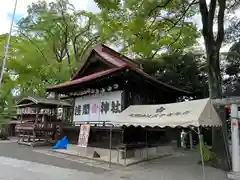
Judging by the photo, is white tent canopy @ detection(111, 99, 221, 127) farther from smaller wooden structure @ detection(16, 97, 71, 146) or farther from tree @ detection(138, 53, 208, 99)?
tree @ detection(138, 53, 208, 99)

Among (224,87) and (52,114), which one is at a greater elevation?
(224,87)

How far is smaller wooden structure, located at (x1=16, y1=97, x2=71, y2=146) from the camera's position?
14.0 m

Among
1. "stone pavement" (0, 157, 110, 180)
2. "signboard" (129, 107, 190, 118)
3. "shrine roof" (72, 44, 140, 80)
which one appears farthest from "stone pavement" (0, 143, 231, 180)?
"shrine roof" (72, 44, 140, 80)

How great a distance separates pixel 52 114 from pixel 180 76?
9928mm

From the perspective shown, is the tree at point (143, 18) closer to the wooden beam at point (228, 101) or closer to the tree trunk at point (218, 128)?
the tree trunk at point (218, 128)

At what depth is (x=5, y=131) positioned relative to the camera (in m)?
18.8

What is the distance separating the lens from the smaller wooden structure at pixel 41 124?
1400 centimetres

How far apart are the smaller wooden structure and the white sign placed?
304cm

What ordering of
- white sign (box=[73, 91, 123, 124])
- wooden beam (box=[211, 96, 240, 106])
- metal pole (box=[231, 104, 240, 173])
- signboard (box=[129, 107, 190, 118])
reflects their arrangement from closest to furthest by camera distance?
1. signboard (box=[129, 107, 190, 118])
2. metal pole (box=[231, 104, 240, 173])
3. wooden beam (box=[211, 96, 240, 106])
4. white sign (box=[73, 91, 123, 124])

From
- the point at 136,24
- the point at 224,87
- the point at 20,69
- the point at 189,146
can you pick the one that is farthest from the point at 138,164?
the point at 20,69

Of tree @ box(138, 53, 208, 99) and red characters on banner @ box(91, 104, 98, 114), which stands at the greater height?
tree @ box(138, 53, 208, 99)

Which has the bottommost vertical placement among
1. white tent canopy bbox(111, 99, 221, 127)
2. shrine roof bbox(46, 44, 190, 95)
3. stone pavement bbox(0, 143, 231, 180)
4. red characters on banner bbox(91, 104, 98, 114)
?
stone pavement bbox(0, 143, 231, 180)

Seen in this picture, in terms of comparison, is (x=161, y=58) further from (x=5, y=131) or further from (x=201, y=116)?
(x=5, y=131)

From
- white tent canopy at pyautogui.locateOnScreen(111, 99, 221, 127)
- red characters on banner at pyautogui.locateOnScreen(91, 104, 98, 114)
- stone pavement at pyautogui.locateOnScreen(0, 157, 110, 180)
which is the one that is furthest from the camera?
red characters on banner at pyautogui.locateOnScreen(91, 104, 98, 114)
